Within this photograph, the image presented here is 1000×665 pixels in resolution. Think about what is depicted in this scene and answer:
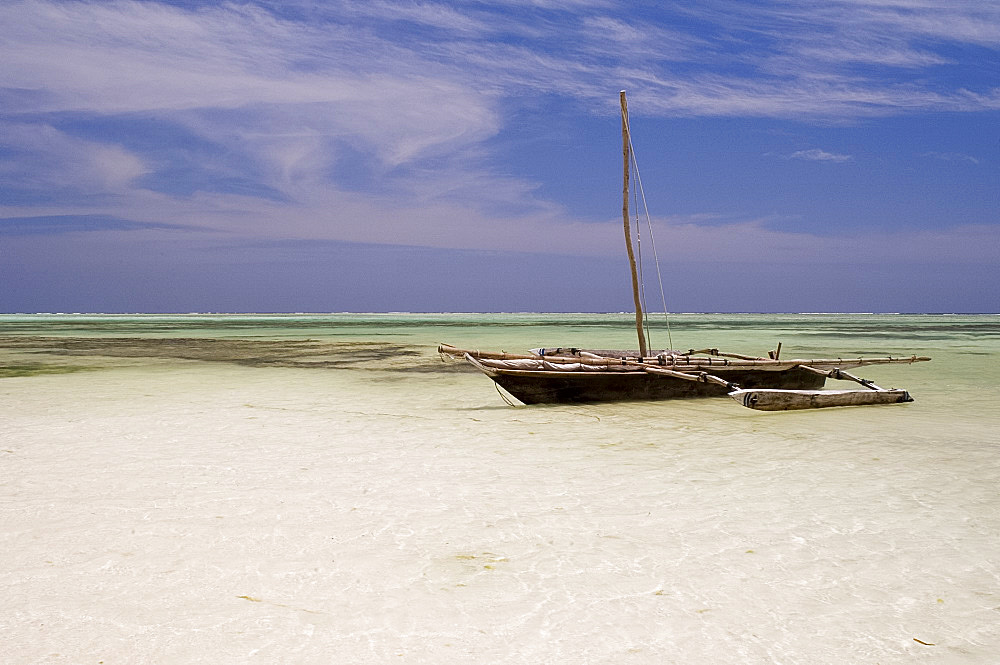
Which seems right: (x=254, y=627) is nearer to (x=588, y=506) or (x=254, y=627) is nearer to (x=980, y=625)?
(x=588, y=506)

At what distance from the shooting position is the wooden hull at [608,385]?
35.9 feet

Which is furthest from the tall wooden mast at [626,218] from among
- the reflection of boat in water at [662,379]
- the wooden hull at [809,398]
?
the wooden hull at [809,398]

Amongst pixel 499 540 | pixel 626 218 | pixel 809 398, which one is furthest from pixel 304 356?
pixel 499 540

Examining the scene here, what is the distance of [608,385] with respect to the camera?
11.3 metres

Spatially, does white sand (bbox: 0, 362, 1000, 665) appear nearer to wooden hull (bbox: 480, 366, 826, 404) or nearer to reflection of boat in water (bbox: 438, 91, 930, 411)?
reflection of boat in water (bbox: 438, 91, 930, 411)

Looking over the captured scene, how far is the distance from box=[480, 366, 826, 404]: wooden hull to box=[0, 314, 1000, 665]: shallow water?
1.17 metres

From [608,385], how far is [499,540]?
271 inches

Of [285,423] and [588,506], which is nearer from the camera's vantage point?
[588,506]

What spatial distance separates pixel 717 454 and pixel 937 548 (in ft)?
10.1

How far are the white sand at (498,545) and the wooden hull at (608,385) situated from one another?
191 cm

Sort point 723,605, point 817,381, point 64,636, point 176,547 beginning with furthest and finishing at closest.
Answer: point 817,381, point 176,547, point 723,605, point 64,636

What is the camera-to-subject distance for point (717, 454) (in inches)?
300

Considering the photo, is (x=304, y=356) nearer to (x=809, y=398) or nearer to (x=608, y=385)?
(x=608, y=385)

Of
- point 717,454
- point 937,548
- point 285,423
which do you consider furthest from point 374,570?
point 285,423
